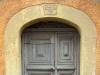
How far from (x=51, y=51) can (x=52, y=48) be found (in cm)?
6

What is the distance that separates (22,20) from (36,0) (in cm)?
42

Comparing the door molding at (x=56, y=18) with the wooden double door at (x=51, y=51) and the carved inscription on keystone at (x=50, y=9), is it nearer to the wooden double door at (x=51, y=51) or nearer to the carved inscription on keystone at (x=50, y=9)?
the carved inscription on keystone at (x=50, y=9)

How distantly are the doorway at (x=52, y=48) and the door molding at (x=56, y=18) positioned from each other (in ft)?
0.92

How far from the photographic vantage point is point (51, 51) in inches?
239

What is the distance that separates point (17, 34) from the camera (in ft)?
18.9

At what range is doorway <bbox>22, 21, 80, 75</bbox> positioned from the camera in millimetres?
6027

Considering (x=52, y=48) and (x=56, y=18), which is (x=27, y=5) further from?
(x=52, y=48)

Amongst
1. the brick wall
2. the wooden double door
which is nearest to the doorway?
the wooden double door

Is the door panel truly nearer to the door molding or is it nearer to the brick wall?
the door molding

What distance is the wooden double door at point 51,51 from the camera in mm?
6031

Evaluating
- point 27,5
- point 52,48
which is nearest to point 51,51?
point 52,48

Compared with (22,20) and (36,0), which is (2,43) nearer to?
(22,20)

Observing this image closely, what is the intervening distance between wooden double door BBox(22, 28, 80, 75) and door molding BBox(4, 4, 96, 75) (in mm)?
288

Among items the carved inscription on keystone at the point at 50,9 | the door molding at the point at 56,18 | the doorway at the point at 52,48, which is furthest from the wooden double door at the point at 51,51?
the carved inscription on keystone at the point at 50,9
